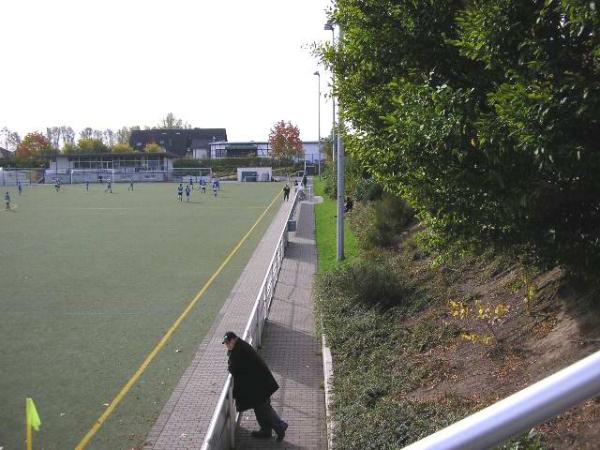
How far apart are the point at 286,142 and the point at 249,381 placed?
103 m

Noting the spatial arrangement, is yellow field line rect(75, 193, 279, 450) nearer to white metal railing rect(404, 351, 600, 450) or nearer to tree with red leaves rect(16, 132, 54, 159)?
white metal railing rect(404, 351, 600, 450)

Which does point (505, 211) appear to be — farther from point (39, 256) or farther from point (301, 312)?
point (39, 256)

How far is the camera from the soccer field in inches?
332

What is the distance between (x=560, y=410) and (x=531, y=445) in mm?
4034

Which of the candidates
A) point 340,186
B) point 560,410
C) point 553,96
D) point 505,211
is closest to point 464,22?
point 553,96

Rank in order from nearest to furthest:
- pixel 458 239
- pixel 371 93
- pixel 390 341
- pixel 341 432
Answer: pixel 341 432 → pixel 458 239 → pixel 371 93 → pixel 390 341

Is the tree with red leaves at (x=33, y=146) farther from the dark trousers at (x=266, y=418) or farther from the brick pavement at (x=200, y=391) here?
the dark trousers at (x=266, y=418)

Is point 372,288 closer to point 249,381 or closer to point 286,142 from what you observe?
point 249,381

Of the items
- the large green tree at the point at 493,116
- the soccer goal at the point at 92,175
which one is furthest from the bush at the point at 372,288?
the soccer goal at the point at 92,175

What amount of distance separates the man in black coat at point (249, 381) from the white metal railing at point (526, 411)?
240 inches

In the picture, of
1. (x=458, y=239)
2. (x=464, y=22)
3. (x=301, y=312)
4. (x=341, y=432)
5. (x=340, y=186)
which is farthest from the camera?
(x=340, y=186)

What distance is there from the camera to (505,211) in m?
5.83

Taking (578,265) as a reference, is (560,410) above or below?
above

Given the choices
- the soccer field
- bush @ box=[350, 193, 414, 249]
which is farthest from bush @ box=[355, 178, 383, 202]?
the soccer field
